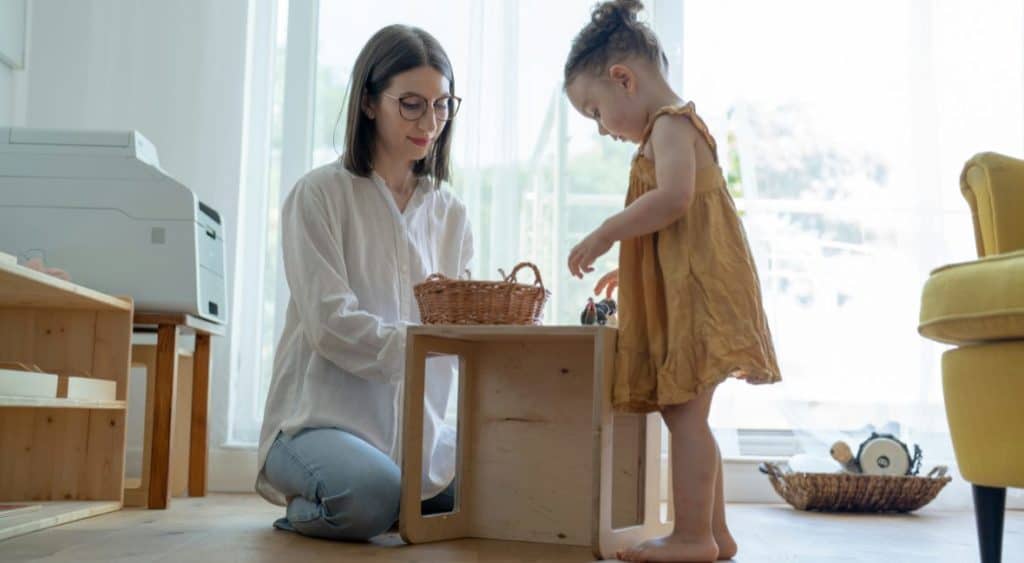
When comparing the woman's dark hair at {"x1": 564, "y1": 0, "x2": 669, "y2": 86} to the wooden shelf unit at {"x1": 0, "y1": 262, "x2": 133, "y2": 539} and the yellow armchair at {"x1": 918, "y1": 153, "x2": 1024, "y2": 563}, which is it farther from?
the wooden shelf unit at {"x1": 0, "y1": 262, "x2": 133, "y2": 539}

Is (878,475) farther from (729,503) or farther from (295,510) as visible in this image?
(295,510)

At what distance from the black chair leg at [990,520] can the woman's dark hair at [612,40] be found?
2.70 feet

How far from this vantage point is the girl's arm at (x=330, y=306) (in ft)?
6.38

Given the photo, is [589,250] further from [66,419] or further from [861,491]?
[861,491]

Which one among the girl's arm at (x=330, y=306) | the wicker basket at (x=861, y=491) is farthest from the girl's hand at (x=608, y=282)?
the wicker basket at (x=861, y=491)

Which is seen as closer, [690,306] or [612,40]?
[690,306]

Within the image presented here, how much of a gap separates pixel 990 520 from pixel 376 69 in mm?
1280

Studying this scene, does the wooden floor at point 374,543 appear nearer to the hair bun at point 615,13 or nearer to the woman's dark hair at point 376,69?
the woman's dark hair at point 376,69

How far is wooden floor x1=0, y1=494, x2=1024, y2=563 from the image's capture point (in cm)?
168

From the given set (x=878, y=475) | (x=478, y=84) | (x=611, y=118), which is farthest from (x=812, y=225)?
(x=611, y=118)

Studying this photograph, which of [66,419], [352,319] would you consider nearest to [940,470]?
[352,319]

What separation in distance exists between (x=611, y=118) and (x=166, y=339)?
1.22 m

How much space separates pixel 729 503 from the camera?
3123 millimetres

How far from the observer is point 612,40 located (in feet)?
6.11
